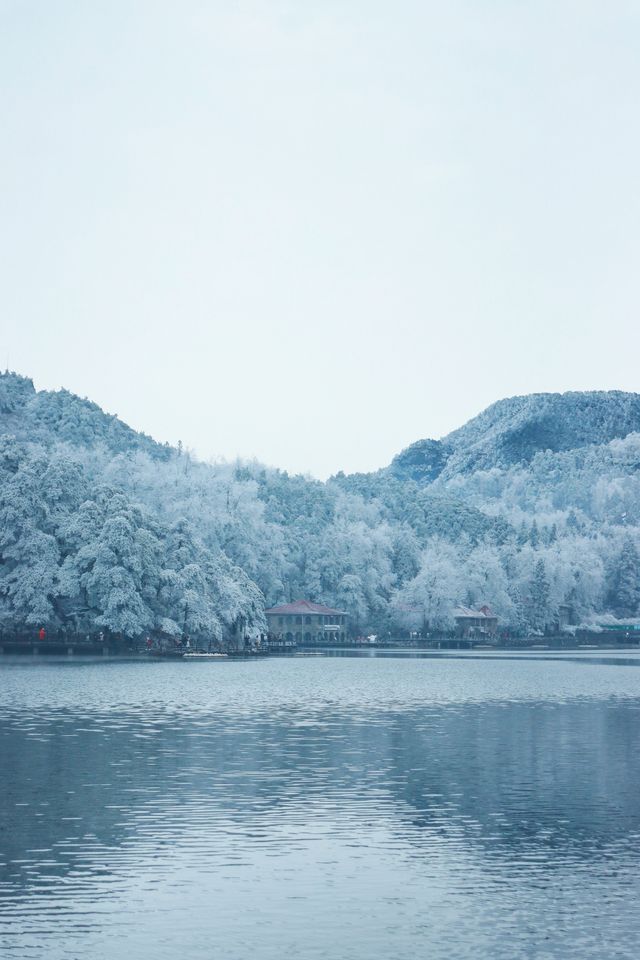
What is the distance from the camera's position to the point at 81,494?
129 metres

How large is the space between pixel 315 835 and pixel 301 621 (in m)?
156

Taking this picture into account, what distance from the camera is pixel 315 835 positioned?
30.7 meters

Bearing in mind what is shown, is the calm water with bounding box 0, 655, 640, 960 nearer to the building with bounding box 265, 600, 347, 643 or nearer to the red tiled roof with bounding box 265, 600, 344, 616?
Answer: the building with bounding box 265, 600, 347, 643

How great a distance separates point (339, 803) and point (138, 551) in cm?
8819

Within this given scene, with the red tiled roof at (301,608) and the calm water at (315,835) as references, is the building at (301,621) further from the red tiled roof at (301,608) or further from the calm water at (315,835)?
the calm water at (315,835)

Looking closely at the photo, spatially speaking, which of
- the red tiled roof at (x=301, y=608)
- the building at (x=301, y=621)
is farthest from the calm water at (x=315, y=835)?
the red tiled roof at (x=301, y=608)

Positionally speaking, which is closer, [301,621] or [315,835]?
[315,835]

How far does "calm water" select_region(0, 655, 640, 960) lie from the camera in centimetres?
2248

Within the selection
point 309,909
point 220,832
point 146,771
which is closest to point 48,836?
point 220,832

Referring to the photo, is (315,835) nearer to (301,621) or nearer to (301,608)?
(301,608)

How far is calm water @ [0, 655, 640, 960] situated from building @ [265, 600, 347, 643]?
399 ft

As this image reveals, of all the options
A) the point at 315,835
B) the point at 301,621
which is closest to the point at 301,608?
the point at 301,621

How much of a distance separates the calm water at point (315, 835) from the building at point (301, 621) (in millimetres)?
121598

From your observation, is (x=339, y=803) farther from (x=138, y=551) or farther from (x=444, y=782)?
(x=138, y=551)
